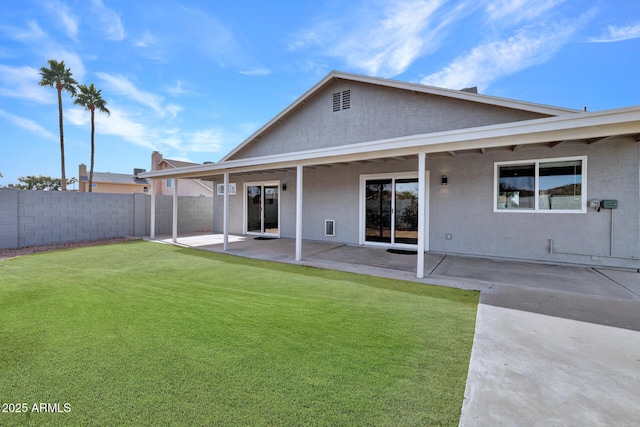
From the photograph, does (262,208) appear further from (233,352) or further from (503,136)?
(233,352)

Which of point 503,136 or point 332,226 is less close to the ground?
point 503,136

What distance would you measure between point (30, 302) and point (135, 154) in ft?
97.9

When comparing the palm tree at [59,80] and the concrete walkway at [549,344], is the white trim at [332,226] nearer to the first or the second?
the concrete walkway at [549,344]

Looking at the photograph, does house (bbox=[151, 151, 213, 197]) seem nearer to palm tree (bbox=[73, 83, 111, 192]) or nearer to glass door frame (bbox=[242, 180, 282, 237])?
palm tree (bbox=[73, 83, 111, 192])

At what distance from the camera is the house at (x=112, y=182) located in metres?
25.2

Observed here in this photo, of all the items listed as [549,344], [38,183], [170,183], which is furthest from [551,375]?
[38,183]

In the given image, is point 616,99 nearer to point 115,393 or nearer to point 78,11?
point 115,393

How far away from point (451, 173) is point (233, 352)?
23.4ft

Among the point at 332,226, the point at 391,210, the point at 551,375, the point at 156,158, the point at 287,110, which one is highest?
the point at 156,158

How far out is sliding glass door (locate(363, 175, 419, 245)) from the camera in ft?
27.3

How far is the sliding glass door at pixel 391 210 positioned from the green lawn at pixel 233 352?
3691 mm

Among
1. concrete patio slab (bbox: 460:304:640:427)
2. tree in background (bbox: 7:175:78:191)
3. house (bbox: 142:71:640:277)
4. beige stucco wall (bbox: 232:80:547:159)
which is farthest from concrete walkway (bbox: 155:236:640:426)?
tree in background (bbox: 7:175:78:191)

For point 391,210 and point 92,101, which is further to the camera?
point 92,101

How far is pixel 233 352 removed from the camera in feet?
8.49
